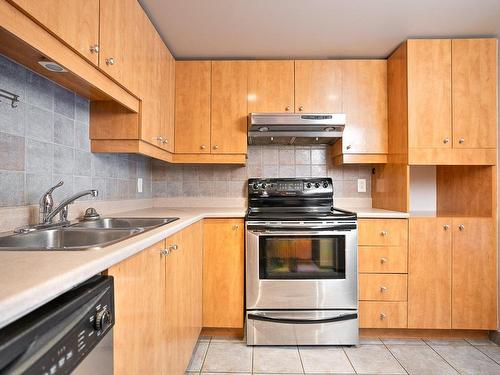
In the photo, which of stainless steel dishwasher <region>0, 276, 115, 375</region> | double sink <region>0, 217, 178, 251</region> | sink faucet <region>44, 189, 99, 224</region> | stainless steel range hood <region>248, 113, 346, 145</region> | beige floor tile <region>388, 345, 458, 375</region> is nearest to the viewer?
stainless steel dishwasher <region>0, 276, 115, 375</region>

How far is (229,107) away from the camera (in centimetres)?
250

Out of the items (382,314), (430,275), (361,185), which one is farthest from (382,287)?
(361,185)

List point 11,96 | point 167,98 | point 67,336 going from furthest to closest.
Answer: point 167,98 < point 11,96 < point 67,336

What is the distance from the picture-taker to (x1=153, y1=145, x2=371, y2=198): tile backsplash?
278 cm

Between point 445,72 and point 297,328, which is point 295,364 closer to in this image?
point 297,328

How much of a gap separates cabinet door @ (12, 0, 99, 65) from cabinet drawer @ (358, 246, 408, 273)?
202cm

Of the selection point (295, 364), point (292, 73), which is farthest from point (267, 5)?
point (295, 364)

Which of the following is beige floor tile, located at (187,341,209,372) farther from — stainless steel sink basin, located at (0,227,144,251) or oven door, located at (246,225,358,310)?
stainless steel sink basin, located at (0,227,144,251)

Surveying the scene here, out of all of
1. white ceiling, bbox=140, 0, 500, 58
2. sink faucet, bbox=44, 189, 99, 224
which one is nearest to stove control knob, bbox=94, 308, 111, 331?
sink faucet, bbox=44, 189, 99, 224

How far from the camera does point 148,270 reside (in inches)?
44.1

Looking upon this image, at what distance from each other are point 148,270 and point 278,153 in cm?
189

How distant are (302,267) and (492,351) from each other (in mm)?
1388

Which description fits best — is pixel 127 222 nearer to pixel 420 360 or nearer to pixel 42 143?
pixel 42 143

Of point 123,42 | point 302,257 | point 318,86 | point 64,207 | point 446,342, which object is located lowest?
point 446,342
